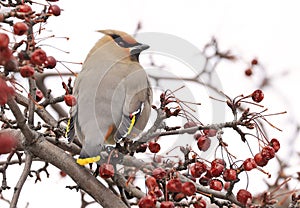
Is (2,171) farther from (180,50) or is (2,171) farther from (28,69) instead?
(180,50)

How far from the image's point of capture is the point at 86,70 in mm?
2773

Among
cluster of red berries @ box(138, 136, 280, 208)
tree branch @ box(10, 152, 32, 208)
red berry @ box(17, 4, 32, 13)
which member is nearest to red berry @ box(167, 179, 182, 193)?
cluster of red berries @ box(138, 136, 280, 208)

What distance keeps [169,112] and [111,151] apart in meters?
0.27

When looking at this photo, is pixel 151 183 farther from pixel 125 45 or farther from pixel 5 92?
pixel 125 45

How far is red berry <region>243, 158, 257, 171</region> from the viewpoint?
2.04 m

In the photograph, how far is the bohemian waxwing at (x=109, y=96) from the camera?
234 cm

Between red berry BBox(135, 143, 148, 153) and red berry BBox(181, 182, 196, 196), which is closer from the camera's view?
red berry BBox(181, 182, 196, 196)

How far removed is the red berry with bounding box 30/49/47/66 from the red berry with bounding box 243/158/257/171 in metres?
0.80

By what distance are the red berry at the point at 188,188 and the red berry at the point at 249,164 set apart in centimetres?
21

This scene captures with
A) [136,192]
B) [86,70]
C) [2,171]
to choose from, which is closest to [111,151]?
[136,192]

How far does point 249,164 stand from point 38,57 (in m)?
0.83

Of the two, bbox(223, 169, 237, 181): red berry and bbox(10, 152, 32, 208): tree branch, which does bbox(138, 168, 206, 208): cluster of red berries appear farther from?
bbox(10, 152, 32, 208): tree branch

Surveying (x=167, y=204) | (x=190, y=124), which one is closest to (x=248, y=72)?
(x=190, y=124)

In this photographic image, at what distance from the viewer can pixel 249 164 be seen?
2049 mm
